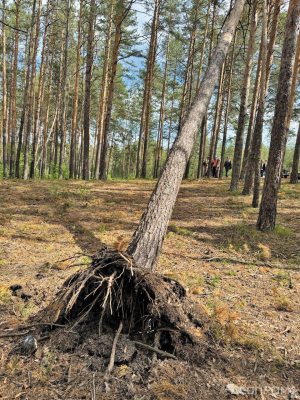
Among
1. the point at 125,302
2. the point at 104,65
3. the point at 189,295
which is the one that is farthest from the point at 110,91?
the point at 125,302

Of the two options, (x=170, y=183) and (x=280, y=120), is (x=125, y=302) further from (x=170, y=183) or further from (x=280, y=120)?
(x=280, y=120)

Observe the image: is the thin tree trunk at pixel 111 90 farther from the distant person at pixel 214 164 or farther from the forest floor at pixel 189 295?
the distant person at pixel 214 164

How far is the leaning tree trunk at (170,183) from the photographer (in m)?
2.74

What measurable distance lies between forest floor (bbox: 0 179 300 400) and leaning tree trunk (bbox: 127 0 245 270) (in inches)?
28.2

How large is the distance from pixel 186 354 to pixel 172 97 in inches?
1006

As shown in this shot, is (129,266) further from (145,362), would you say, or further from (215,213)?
(215,213)

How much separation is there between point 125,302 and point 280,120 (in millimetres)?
5424

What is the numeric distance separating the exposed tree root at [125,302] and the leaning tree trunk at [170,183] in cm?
30

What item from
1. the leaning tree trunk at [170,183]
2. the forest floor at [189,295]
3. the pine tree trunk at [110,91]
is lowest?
the forest floor at [189,295]

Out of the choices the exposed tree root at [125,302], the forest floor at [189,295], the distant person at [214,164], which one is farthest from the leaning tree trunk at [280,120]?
the distant person at [214,164]

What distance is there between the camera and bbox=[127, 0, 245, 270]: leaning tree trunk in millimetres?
2736

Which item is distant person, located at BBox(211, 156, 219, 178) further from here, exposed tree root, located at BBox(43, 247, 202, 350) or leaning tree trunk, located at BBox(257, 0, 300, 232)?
exposed tree root, located at BBox(43, 247, 202, 350)

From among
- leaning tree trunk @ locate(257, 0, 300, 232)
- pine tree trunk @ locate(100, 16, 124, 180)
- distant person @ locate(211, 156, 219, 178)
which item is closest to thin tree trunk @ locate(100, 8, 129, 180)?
pine tree trunk @ locate(100, 16, 124, 180)

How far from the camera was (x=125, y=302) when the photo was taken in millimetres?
2305
